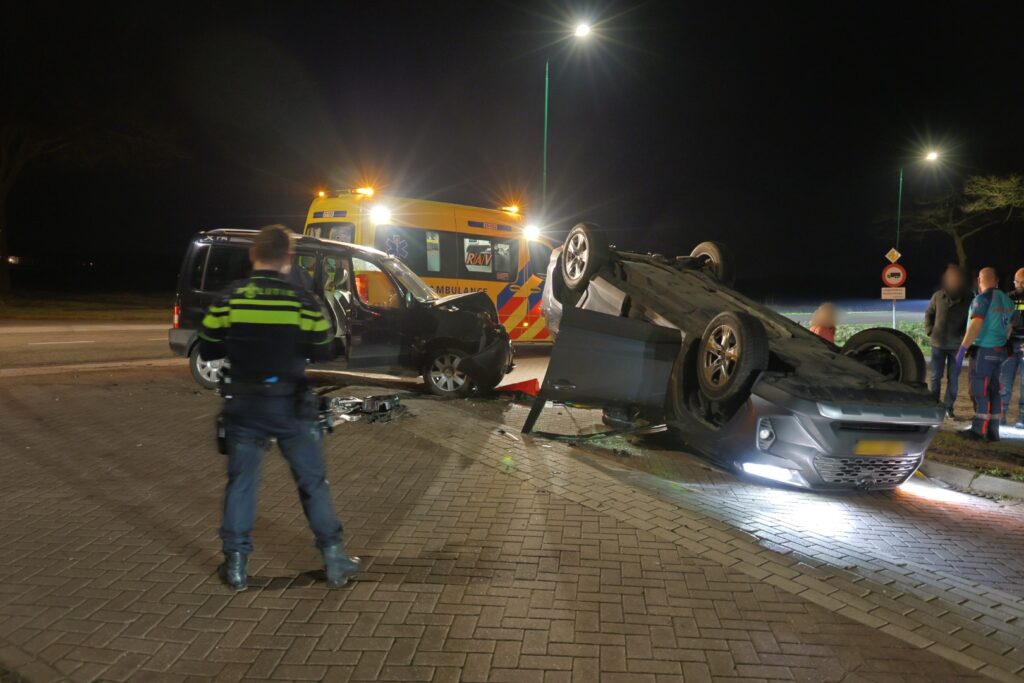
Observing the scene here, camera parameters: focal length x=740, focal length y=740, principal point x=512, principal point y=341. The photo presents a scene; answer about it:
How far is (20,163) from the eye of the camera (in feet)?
94.1

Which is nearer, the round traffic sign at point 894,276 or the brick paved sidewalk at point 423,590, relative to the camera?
the brick paved sidewalk at point 423,590

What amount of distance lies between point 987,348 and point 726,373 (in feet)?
12.2

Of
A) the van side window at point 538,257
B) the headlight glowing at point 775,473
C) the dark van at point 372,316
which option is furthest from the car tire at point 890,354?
the van side window at point 538,257

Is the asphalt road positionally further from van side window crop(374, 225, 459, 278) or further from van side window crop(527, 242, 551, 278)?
van side window crop(527, 242, 551, 278)

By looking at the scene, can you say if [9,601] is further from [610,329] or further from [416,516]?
[610,329]

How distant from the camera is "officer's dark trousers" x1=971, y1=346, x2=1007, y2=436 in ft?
24.7

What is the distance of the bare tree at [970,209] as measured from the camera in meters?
22.5

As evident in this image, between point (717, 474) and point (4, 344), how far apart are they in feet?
44.9

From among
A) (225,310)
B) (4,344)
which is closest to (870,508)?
(225,310)

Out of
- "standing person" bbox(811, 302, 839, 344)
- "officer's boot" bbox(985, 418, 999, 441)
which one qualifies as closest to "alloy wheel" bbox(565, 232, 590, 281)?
"standing person" bbox(811, 302, 839, 344)

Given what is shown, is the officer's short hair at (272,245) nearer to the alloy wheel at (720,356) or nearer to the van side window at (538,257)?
the alloy wheel at (720,356)

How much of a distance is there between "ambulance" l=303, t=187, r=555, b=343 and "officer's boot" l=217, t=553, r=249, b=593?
31.6 ft

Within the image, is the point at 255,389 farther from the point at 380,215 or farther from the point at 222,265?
the point at 380,215

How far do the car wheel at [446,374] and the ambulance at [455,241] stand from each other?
4.33 metres
